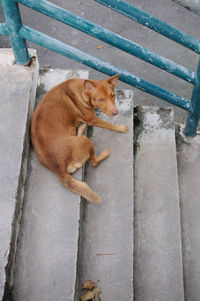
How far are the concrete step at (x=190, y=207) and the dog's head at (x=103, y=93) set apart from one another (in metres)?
1.23

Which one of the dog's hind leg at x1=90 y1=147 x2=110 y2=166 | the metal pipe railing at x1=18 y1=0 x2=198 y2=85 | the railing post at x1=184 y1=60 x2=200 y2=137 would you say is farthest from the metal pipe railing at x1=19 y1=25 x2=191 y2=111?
the dog's hind leg at x1=90 y1=147 x2=110 y2=166

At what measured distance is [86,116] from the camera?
3314 mm

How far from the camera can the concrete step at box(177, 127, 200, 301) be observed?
316 cm

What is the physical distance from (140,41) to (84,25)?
255 centimetres

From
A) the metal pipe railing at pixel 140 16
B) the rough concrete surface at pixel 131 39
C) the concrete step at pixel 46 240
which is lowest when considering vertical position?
the concrete step at pixel 46 240

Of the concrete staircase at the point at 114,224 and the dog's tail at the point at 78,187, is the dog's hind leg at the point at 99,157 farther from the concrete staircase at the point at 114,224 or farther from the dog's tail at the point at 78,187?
the dog's tail at the point at 78,187

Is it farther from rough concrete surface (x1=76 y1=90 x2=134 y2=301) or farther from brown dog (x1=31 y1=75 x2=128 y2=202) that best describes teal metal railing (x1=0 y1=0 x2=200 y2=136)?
rough concrete surface (x1=76 y1=90 x2=134 y2=301)

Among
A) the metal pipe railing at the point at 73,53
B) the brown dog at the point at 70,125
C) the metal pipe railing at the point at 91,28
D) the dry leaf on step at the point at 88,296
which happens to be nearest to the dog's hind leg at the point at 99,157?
the brown dog at the point at 70,125

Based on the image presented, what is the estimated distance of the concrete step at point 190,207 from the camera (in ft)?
10.4

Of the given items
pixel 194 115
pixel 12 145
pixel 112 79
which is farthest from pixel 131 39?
pixel 12 145

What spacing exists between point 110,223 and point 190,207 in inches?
42.1

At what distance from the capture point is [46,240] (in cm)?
266

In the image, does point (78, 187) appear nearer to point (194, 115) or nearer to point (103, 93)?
point (103, 93)

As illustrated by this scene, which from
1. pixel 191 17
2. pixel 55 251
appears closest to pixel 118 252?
pixel 55 251
